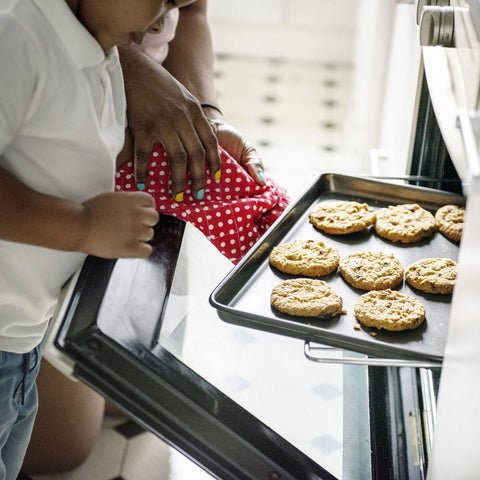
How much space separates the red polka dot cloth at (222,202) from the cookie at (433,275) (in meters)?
0.30

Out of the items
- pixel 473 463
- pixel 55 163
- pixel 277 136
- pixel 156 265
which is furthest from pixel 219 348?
pixel 277 136

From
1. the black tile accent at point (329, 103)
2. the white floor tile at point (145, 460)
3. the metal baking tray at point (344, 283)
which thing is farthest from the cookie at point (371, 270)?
the black tile accent at point (329, 103)

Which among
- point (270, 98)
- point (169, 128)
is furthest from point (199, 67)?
point (270, 98)

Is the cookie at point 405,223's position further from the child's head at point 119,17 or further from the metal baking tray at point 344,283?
the child's head at point 119,17

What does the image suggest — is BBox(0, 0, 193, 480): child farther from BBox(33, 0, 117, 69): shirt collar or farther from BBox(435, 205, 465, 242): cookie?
BBox(435, 205, 465, 242): cookie

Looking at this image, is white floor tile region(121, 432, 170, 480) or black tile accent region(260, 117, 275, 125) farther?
black tile accent region(260, 117, 275, 125)

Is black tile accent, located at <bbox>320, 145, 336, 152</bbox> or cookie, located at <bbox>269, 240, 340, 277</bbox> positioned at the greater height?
cookie, located at <bbox>269, 240, 340, 277</bbox>

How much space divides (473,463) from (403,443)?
66 centimetres

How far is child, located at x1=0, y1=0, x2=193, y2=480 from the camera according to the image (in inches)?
37.2

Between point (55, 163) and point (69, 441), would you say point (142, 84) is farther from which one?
point (69, 441)

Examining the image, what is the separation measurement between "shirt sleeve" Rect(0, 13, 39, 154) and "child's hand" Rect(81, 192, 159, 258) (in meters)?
0.15

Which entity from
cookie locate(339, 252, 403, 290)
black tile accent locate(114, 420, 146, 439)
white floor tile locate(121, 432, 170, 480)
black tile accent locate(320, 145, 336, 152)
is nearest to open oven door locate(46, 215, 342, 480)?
cookie locate(339, 252, 403, 290)

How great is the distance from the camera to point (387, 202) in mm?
1611

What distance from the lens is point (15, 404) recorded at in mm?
1282
